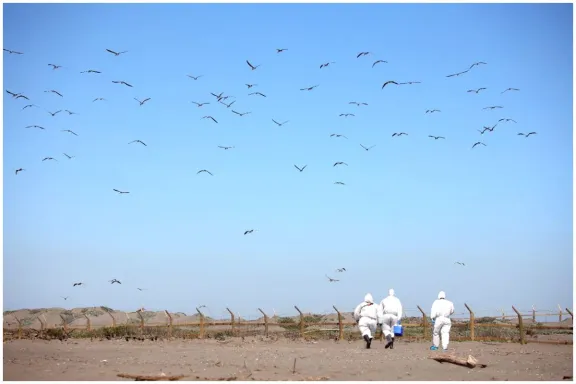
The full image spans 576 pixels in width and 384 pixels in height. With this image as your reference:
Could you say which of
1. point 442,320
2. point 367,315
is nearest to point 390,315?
point 367,315

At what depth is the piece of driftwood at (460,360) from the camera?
17891 mm

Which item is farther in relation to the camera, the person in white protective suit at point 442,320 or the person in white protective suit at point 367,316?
the person in white protective suit at point 367,316

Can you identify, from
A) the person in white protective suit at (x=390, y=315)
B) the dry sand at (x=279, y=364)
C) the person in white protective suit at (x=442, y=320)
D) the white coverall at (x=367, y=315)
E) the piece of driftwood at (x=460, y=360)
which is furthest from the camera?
the white coverall at (x=367, y=315)

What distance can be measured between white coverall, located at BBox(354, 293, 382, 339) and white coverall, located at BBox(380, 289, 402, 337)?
197mm

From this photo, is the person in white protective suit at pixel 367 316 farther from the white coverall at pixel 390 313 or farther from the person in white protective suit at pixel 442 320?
the person in white protective suit at pixel 442 320

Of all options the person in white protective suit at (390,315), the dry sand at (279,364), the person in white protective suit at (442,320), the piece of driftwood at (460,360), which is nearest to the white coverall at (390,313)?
the person in white protective suit at (390,315)

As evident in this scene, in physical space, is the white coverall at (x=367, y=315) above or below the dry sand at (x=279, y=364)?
above

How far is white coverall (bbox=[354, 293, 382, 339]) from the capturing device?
956 inches

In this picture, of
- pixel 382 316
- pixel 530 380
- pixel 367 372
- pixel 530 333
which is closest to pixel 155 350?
pixel 382 316

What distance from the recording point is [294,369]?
55.2 ft

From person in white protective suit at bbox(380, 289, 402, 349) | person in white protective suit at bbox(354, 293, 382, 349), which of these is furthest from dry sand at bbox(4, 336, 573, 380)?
person in white protective suit at bbox(354, 293, 382, 349)

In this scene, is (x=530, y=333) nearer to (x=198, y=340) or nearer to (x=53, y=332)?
(x=198, y=340)

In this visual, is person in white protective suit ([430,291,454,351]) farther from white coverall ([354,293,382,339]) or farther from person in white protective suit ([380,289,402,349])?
white coverall ([354,293,382,339])

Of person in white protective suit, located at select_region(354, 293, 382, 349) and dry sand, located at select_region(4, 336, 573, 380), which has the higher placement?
person in white protective suit, located at select_region(354, 293, 382, 349)
